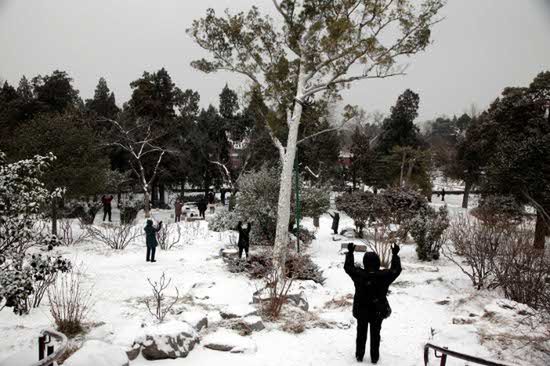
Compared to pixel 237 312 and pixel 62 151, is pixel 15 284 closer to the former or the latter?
pixel 237 312

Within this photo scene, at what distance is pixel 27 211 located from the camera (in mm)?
6648

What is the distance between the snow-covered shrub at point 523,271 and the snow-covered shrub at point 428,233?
4.61 meters

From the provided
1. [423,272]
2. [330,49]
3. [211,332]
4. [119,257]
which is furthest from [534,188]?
[119,257]

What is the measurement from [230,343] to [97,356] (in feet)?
6.08

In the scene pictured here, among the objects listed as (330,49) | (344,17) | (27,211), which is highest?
(344,17)

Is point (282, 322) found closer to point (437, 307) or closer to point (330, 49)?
point (437, 307)

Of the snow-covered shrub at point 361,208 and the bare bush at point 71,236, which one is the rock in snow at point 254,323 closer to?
the bare bush at point 71,236

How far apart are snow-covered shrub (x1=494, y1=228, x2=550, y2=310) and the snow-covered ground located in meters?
0.62

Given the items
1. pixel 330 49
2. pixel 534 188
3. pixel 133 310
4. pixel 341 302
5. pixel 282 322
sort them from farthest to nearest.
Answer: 1. pixel 534 188
2. pixel 330 49
3. pixel 341 302
4. pixel 133 310
5. pixel 282 322

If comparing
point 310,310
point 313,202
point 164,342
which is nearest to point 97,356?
point 164,342

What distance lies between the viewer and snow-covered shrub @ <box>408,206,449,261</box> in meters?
14.6

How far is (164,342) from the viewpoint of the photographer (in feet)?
18.2

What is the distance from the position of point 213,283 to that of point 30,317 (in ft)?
13.5

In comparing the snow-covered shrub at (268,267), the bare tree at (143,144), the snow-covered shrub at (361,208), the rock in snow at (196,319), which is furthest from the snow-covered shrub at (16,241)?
the bare tree at (143,144)
